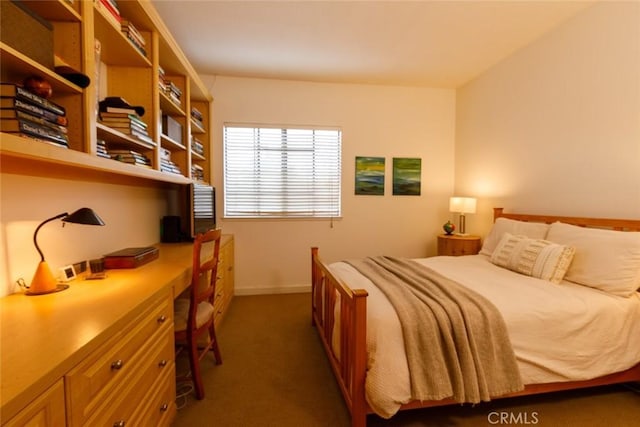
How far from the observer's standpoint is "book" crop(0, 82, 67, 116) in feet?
3.31

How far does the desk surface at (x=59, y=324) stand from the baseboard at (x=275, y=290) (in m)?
2.11

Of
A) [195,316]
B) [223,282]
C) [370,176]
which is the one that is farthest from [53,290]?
[370,176]

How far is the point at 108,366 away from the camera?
37.9 inches

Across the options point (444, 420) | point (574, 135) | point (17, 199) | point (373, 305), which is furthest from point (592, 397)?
point (17, 199)

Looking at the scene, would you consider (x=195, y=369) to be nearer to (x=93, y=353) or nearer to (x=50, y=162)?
(x=93, y=353)

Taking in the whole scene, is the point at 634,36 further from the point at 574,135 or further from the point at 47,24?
the point at 47,24

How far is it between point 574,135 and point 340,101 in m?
2.43

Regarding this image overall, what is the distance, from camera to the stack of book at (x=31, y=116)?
100 centimetres

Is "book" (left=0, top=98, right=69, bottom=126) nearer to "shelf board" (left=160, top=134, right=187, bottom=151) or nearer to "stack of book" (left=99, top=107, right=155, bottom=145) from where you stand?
"stack of book" (left=99, top=107, right=155, bottom=145)

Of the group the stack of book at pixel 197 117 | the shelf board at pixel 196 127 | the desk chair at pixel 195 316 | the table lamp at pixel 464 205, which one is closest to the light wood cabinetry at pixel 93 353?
the desk chair at pixel 195 316

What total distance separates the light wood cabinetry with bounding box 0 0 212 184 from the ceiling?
0.43 metres

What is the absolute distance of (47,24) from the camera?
1.20 metres

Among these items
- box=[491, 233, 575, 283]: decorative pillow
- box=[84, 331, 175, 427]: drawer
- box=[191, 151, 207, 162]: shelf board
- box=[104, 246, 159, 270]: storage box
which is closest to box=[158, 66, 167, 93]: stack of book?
box=[191, 151, 207, 162]: shelf board

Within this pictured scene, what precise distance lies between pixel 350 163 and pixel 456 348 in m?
2.73
